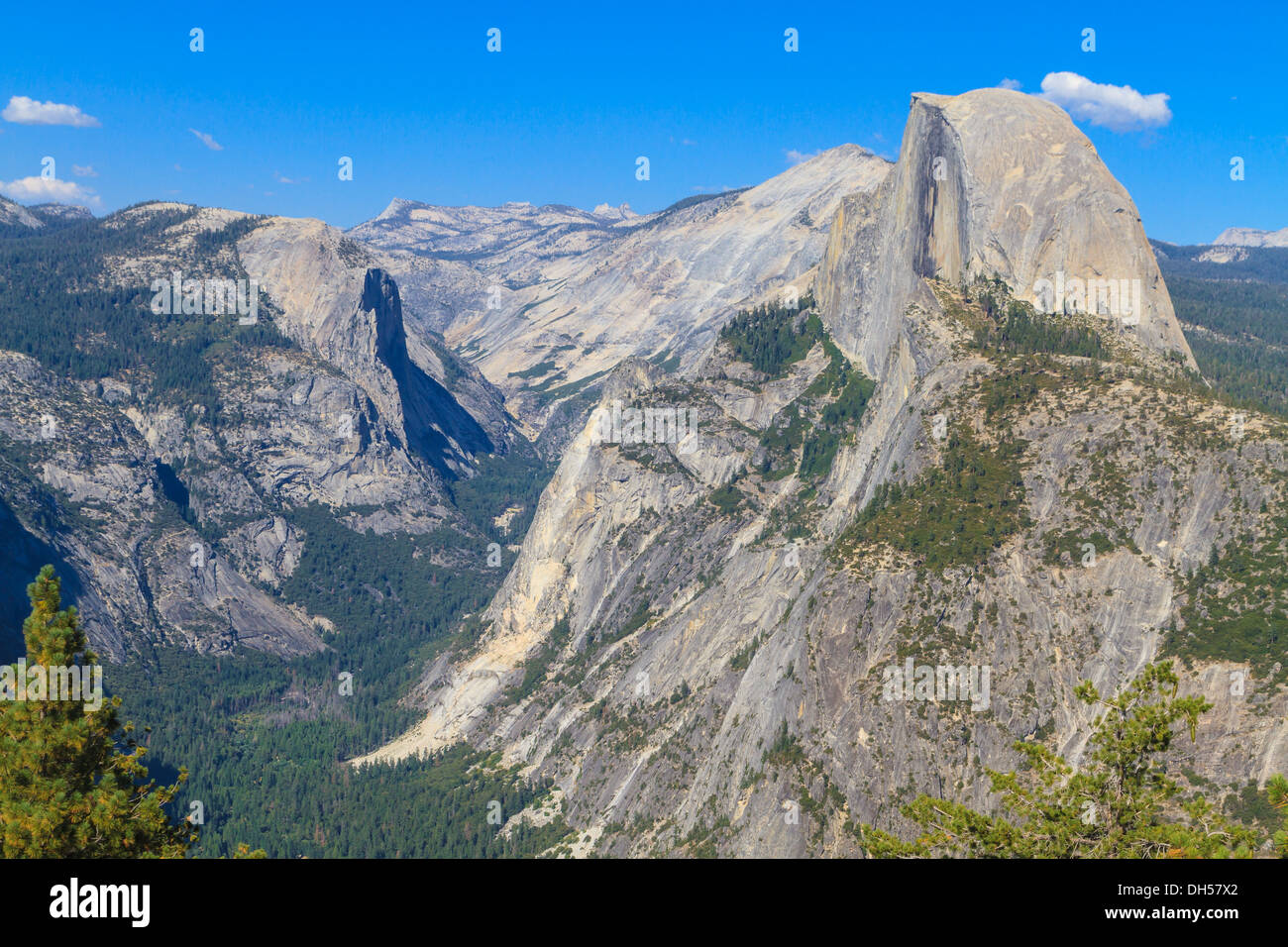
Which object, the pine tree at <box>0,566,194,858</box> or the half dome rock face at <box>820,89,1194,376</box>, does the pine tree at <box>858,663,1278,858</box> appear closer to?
the pine tree at <box>0,566,194,858</box>

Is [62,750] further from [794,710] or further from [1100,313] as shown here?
[1100,313]

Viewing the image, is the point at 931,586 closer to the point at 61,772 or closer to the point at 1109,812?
the point at 1109,812

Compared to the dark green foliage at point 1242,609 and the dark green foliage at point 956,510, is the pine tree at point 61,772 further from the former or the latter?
the dark green foliage at point 1242,609

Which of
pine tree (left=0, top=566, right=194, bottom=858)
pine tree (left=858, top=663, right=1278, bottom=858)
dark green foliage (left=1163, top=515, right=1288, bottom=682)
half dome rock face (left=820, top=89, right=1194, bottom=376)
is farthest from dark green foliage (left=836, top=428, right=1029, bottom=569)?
pine tree (left=0, top=566, right=194, bottom=858)

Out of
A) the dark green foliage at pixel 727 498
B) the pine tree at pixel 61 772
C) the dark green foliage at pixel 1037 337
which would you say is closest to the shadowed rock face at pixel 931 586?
the dark green foliage at pixel 727 498

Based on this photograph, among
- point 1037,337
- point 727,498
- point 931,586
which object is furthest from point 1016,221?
point 931,586
